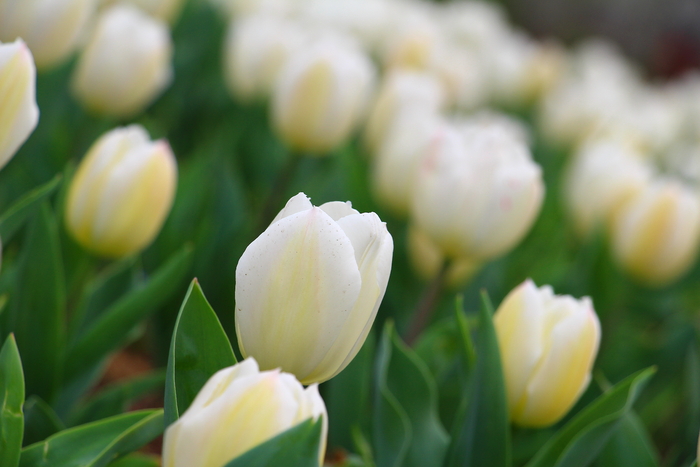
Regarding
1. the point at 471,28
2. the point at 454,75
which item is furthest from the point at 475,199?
the point at 471,28

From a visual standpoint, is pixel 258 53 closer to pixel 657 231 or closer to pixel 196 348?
pixel 657 231

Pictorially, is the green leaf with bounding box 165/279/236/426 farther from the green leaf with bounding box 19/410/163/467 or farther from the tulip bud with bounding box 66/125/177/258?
the tulip bud with bounding box 66/125/177/258

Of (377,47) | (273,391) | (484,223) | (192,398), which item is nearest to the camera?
(273,391)

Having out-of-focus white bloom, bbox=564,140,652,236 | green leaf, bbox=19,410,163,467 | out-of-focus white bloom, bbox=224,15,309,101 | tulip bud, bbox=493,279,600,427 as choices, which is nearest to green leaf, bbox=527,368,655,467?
tulip bud, bbox=493,279,600,427

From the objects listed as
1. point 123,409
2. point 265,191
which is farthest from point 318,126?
point 123,409

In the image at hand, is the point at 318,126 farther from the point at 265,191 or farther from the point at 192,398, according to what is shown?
the point at 192,398
